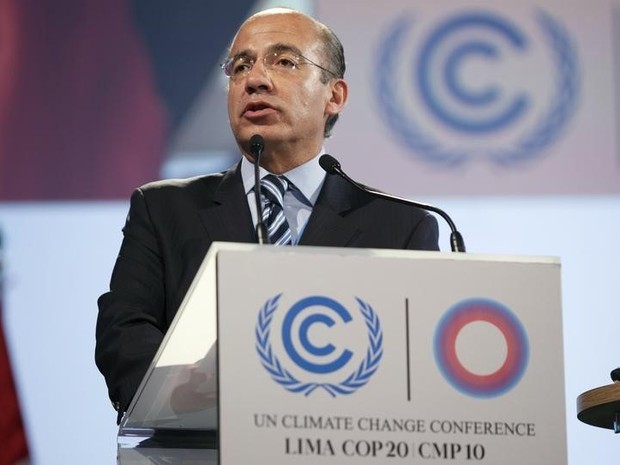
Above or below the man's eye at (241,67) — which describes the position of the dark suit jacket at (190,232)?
below

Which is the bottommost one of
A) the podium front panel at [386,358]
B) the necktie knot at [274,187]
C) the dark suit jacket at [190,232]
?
the podium front panel at [386,358]

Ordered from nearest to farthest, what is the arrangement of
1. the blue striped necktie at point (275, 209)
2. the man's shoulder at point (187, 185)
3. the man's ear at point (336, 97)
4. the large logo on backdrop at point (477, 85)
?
the blue striped necktie at point (275, 209), the man's shoulder at point (187, 185), the man's ear at point (336, 97), the large logo on backdrop at point (477, 85)

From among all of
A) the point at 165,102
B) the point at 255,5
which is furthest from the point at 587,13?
the point at 165,102

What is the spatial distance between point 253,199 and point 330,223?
0.20 m

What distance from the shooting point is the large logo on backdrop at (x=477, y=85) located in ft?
14.1

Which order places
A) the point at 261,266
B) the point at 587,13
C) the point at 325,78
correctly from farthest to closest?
the point at 587,13 < the point at 325,78 < the point at 261,266

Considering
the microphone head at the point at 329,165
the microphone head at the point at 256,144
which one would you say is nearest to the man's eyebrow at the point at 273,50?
the microphone head at the point at 256,144

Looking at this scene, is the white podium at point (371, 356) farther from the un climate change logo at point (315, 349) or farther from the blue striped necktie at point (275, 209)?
the blue striped necktie at point (275, 209)

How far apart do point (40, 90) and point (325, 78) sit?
4.99ft

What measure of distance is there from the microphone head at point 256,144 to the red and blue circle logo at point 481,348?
86 centimetres

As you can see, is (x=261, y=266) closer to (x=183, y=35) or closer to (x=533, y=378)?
(x=533, y=378)

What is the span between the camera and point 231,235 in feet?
9.07

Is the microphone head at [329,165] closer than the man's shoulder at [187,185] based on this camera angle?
Yes

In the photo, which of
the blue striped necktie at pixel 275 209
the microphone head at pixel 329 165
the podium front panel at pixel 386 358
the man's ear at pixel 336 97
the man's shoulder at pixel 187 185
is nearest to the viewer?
the podium front panel at pixel 386 358
